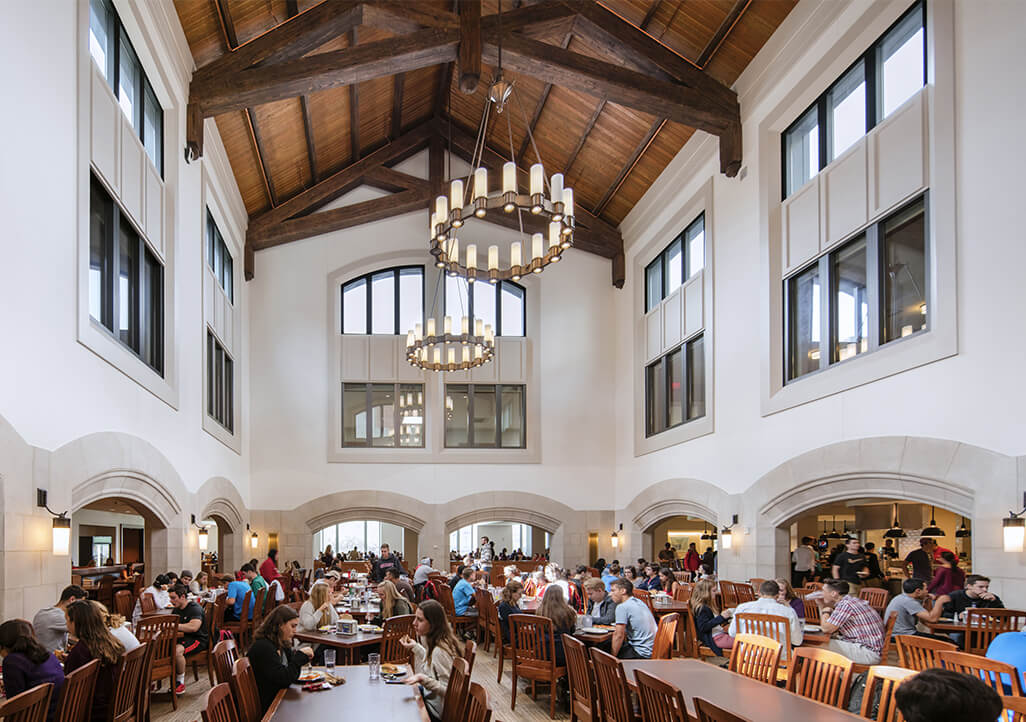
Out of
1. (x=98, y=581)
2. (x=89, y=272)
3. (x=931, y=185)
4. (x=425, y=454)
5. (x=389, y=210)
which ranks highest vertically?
(x=389, y=210)

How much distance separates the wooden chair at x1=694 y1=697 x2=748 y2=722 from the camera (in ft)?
11.3

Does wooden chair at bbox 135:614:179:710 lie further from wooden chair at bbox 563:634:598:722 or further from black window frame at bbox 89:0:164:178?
black window frame at bbox 89:0:164:178

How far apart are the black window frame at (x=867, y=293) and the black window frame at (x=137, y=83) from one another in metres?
8.82

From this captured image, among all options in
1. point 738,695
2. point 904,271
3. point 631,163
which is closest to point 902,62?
point 904,271

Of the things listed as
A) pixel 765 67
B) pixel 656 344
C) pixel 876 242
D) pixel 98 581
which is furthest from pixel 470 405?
pixel 876 242

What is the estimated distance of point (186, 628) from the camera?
28.2 ft

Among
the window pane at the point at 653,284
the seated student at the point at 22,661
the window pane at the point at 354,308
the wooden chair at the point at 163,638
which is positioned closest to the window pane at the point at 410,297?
the window pane at the point at 354,308

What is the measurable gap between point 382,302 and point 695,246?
25.7 feet

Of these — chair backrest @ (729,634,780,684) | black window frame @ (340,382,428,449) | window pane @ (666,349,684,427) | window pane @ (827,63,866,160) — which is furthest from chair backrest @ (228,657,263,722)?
black window frame @ (340,382,428,449)

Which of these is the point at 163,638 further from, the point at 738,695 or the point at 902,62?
the point at 902,62

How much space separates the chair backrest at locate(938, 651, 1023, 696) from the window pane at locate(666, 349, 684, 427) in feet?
36.0

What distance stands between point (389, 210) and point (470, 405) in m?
4.87

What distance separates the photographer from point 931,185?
8992 millimetres

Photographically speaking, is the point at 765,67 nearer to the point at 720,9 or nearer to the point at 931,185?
the point at 720,9
